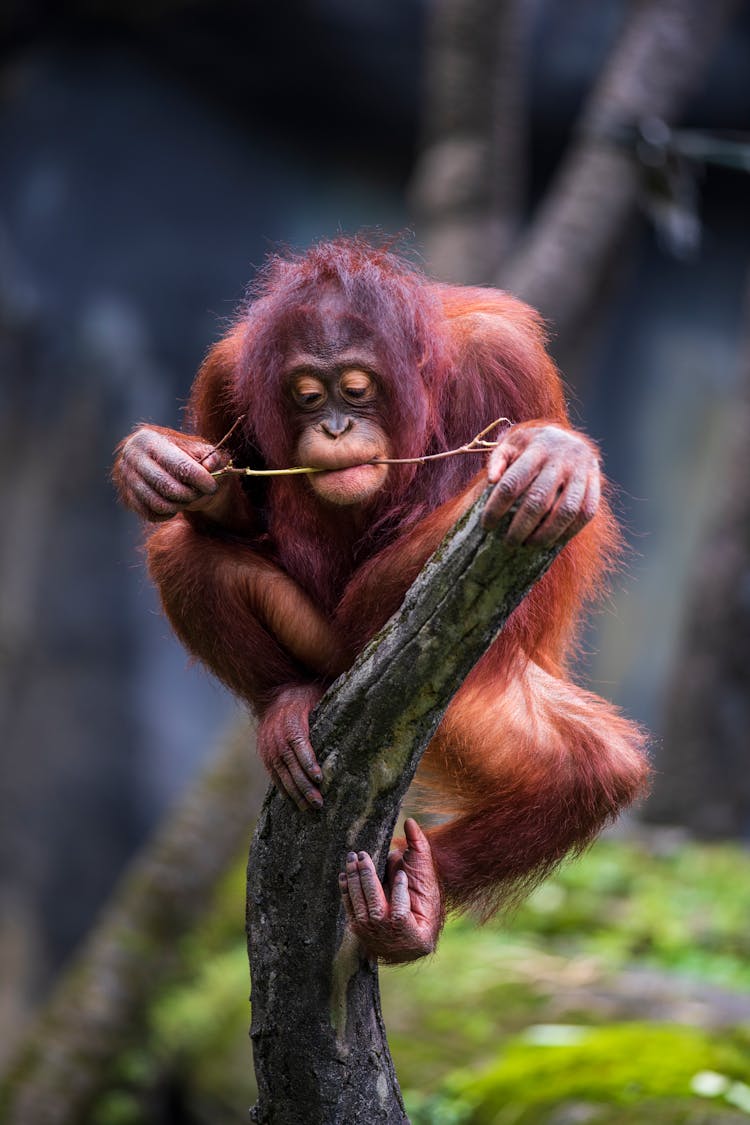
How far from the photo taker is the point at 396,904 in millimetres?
2078

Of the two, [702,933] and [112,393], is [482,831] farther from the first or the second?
[112,393]

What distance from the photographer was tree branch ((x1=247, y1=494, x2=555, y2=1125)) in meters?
1.95

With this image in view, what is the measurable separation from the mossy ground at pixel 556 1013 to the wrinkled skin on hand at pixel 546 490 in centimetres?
107

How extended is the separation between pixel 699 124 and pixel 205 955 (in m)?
7.50

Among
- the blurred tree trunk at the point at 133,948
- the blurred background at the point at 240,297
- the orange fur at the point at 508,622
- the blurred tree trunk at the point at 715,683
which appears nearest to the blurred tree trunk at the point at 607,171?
the blurred background at the point at 240,297

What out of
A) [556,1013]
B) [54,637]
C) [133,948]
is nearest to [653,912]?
[556,1013]

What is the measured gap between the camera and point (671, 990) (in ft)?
12.9

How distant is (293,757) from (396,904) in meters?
0.29

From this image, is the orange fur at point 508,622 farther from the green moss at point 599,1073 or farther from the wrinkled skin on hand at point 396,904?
the green moss at point 599,1073

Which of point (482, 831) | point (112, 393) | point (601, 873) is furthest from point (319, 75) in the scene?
point (482, 831)

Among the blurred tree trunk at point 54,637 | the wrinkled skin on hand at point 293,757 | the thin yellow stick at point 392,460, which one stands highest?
the blurred tree trunk at point 54,637

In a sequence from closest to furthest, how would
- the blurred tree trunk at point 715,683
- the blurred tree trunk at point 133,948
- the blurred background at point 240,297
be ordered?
the blurred tree trunk at point 133,948, the blurred background at point 240,297, the blurred tree trunk at point 715,683

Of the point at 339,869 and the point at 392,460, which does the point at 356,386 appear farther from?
the point at 339,869

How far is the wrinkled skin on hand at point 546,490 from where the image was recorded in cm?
172
